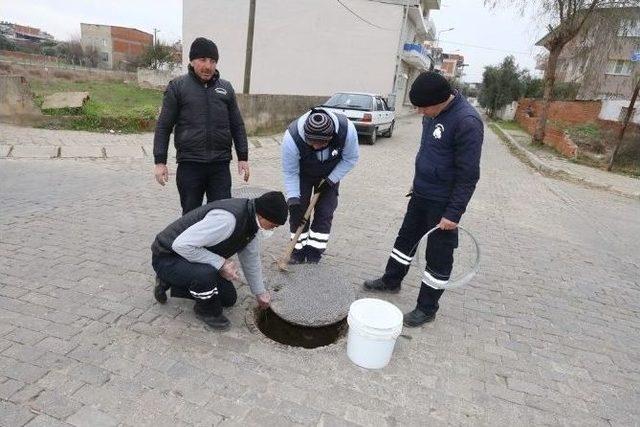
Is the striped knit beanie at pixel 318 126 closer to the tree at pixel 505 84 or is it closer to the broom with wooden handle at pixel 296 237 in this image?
the broom with wooden handle at pixel 296 237

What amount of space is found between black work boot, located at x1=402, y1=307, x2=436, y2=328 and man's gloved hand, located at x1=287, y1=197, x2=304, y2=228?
1318 mm

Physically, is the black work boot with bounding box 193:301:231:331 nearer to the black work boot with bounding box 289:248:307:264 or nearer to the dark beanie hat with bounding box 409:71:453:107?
the black work boot with bounding box 289:248:307:264

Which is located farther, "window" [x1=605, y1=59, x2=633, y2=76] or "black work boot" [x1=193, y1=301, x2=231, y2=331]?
"window" [x1=605, y1=59, x2=633, y2=76]

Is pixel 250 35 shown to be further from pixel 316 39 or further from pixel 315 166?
pixel 316 39

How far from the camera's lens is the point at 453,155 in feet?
9.49

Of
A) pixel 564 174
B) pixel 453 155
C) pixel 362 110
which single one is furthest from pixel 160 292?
pixel 564 174

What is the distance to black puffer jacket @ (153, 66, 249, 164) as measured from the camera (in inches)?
132

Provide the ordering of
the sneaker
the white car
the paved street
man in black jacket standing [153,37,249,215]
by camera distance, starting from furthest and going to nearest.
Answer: the white car < the sneaker < man in black jacket standing [153,37,249,215] < the paved street

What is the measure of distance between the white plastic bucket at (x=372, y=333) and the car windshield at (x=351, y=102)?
10679mm

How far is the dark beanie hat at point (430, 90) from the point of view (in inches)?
106

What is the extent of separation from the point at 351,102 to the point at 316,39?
12020 mm

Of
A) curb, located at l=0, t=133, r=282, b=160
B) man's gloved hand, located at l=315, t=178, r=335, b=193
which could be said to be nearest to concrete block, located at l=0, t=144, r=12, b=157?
curb, located at l=0, t=133, r=282, b=160

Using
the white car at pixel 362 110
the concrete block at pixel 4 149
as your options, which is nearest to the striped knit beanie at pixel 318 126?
the concrete block at pixel 4 149

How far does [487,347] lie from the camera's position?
120 inches
